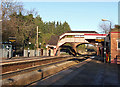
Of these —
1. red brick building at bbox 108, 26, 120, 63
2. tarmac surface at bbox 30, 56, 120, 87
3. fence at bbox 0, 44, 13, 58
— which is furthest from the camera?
fence at bbox 0, 44, 13, 58

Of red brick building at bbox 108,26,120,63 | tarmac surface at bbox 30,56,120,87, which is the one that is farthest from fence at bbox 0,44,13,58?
tarmac surface at bbox 30,56,120,87

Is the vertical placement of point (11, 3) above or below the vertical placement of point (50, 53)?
above

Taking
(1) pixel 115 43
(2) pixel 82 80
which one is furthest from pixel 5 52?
(2) pixel 82 80

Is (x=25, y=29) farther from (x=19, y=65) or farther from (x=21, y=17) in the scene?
(x=19, y=65)

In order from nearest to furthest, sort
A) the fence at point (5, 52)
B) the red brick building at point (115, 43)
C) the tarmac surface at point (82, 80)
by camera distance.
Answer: the tarmac surface at point (82, 80) < the red brick building at point (115, 43) < the fence at point (5, 52)

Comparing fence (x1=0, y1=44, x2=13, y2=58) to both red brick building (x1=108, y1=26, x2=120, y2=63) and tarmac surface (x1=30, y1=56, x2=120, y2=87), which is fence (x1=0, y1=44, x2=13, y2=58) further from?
tarmac surface (x1=30, y1=56, x2=120, y2=87)

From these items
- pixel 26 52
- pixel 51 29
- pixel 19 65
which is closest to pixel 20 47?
pixel 26 52

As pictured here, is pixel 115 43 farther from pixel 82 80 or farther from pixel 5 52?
pixel 5 52

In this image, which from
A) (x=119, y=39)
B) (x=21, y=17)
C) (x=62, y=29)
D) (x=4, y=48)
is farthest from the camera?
(x=62, y=29)

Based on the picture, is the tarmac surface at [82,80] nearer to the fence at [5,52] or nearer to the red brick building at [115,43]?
the red brick building at [115,43]

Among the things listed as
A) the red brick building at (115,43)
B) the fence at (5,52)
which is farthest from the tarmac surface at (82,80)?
the fence at (5,52)

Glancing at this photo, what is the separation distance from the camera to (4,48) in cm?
4297

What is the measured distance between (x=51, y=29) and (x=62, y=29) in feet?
36.1

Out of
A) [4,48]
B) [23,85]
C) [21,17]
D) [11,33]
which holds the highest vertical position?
[21,17]
